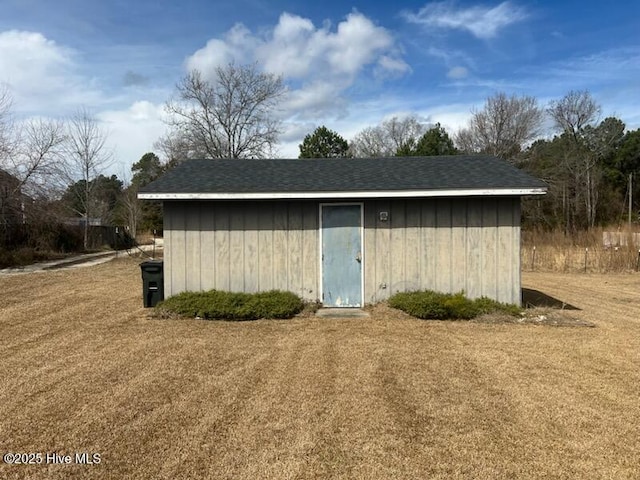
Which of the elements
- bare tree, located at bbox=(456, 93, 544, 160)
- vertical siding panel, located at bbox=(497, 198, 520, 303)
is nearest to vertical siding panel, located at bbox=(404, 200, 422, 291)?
vertical siding panel, located at bbox=(497, 198, 520, 303)

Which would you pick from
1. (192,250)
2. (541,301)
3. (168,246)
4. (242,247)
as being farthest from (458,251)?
(168,246)

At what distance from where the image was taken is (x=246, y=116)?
33.1 metres

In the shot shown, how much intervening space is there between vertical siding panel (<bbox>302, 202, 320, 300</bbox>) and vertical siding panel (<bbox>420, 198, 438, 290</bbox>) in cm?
191

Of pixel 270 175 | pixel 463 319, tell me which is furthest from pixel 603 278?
pixel 270 175

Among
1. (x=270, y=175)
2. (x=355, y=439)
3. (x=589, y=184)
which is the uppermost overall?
(x=589, y=184)

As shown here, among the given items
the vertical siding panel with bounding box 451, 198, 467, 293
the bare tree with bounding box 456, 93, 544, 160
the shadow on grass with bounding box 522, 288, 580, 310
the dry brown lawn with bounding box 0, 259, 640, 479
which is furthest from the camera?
the bare tree with bounding box 456, 93, 544, 160

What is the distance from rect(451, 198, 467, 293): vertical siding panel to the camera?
27.6 ft

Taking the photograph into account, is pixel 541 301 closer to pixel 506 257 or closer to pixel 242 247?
pixel 506 257

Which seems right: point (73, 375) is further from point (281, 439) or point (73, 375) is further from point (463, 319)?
point (463, 319)

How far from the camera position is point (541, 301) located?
9.83m

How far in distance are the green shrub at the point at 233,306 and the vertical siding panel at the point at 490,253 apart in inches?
135

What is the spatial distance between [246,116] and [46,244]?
1680 cm

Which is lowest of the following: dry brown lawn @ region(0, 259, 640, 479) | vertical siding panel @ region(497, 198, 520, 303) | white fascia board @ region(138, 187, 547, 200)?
dry brown lawn @ region(0, 259, 640, 479)

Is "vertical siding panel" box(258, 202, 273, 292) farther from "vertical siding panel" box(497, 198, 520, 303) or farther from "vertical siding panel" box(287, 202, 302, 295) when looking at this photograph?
"vertical siding panel" box(497, 198, 520, 303)
